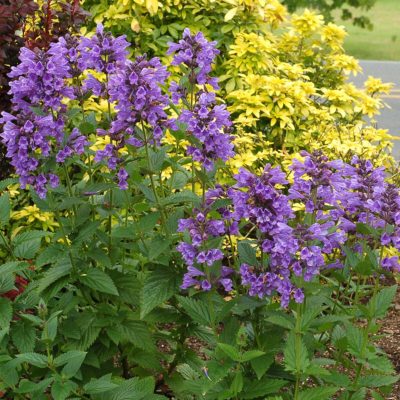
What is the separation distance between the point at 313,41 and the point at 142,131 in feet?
12.6

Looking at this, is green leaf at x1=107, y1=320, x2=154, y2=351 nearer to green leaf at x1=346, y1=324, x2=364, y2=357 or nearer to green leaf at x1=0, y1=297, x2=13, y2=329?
green leaf at x1=0, y1=297, x2=13, y2=329

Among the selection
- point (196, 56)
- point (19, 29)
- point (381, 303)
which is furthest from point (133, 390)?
point (19, 29)

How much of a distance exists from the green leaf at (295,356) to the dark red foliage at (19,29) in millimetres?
2405

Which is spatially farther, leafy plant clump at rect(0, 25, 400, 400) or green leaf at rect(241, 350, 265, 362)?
leafy plant clump at rect(0, 25, 400, 400)

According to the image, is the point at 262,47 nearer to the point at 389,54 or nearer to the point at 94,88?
the point at 94,88

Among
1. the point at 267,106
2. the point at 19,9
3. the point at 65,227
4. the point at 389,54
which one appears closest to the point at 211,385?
the point at 65,227

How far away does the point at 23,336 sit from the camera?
3.30 meters

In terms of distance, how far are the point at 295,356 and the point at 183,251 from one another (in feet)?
1.69

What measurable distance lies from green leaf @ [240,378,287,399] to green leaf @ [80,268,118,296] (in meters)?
0.62

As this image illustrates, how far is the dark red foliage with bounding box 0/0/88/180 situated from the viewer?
15.2 ft

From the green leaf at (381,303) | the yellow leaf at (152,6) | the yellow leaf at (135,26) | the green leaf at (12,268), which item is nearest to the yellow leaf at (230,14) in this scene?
the yellow leaf at (152,6)

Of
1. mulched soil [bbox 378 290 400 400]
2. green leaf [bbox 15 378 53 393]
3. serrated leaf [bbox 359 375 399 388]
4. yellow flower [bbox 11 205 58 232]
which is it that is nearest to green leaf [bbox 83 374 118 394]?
green leaf [bbox 15 378 53 393]

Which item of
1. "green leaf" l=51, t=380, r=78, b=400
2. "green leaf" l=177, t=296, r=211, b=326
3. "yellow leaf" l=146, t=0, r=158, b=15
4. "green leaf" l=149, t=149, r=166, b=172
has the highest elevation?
"green leaf" l=149, t=149, r=166, b=172

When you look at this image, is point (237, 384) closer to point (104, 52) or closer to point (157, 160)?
point (157, 160)
